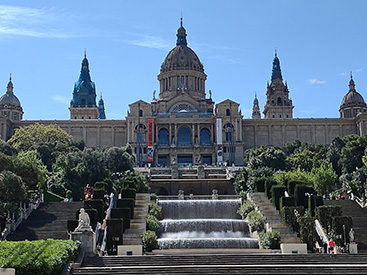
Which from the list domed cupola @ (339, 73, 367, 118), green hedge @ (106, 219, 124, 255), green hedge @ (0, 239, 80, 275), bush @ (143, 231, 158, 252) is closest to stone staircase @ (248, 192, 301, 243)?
bush @ (143, 231, 158, 252)

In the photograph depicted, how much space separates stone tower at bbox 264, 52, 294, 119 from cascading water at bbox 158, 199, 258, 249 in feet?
221

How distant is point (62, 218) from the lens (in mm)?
42031

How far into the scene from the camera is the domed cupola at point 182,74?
4316 inches

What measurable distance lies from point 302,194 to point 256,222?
14.7 ft

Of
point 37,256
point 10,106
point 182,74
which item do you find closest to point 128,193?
point 37,256

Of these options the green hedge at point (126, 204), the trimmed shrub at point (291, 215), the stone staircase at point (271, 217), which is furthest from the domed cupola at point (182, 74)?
the trimmed shrub at point (291, 215)

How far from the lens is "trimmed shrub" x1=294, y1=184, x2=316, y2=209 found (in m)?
43.9

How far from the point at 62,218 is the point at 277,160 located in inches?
1225

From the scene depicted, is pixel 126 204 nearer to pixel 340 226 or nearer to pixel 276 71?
pixel 340 226

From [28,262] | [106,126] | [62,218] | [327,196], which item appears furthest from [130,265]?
[106,126]

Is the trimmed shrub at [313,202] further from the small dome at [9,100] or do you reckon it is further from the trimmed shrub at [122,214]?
the small dome at [9,100]

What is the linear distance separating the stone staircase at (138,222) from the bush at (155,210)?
36 centimetres

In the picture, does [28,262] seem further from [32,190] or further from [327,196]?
[327,196]

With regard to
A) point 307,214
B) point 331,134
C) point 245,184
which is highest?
A: point 331,134
